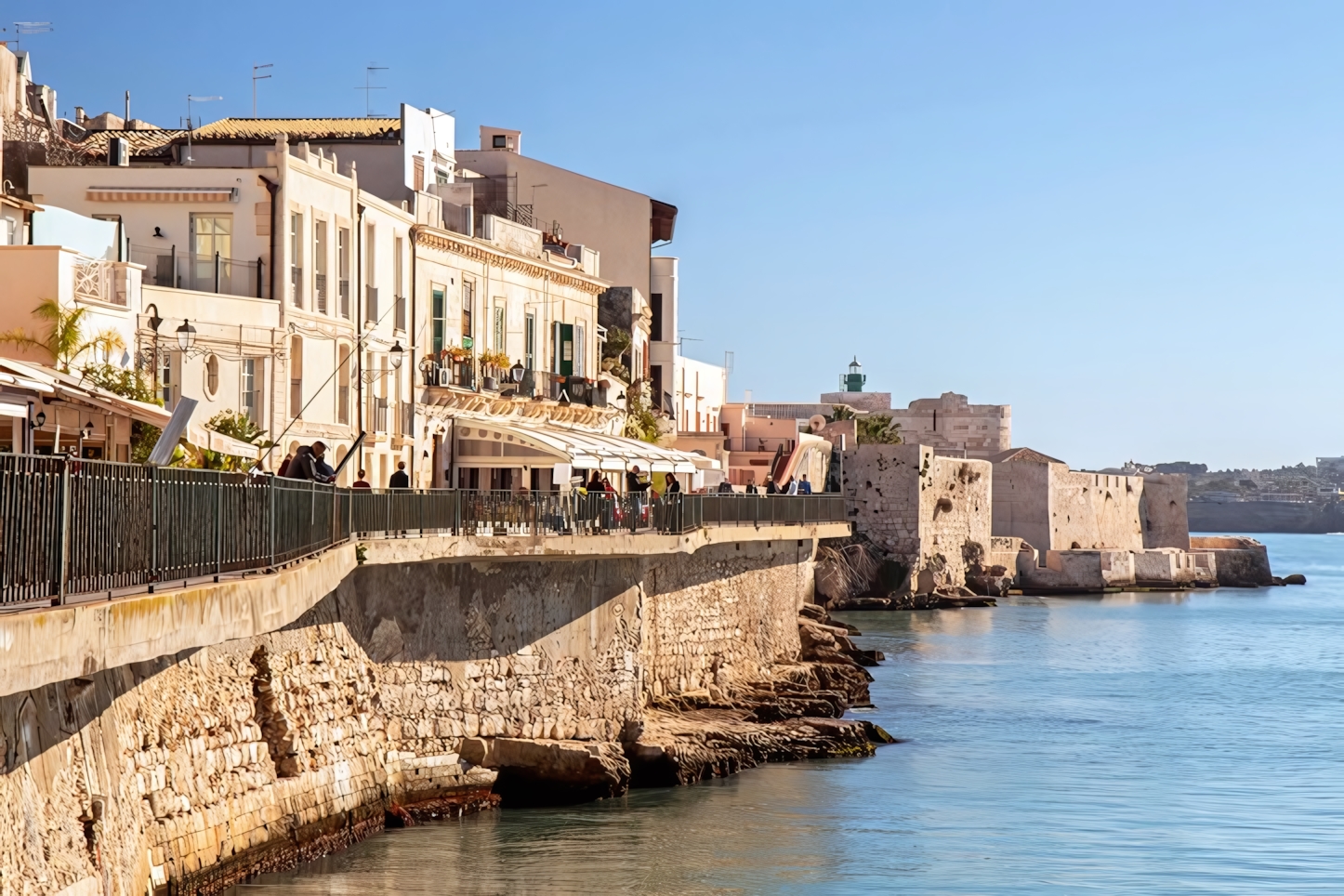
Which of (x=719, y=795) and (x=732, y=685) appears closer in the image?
(x=719, y=795)

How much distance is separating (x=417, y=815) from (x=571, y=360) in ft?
66.1

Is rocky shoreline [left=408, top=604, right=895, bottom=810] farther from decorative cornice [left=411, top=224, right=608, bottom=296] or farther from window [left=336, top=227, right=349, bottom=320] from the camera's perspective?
decorative cornice [left=411, top=224, right=608, bottom=296]

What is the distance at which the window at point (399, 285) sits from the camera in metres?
32.5

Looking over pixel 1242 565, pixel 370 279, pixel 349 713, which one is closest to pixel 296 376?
pixel 370 279

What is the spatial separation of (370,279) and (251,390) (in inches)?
169

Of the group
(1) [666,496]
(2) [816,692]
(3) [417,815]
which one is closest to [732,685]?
(2) [816,692]

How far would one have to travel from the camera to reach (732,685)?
104 feet

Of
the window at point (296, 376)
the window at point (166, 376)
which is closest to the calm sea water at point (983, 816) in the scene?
the window at point (166, 376)

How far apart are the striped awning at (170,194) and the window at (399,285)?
4662 mm

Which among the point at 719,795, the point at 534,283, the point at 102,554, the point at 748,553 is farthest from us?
the point at 534,283

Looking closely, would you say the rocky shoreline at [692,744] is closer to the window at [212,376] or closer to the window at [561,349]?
the window at [212,376]

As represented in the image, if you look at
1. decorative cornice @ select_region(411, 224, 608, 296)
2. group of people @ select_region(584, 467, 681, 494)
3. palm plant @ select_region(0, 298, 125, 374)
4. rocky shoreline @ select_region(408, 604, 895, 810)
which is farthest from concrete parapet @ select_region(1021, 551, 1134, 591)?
palm plant @ select_region(0, 298, 125, 374)

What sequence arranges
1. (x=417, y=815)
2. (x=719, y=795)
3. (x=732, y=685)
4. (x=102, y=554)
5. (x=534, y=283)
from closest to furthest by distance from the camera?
(x=102, y=554)
(x=417, y=815)
(x=719, y=795)
(x=732, y=685)
(x=534, y=283)

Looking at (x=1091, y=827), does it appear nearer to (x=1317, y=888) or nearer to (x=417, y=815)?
(x=1317, y=888)
